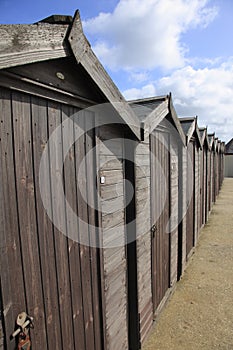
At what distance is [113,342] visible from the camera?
2514 millimetres

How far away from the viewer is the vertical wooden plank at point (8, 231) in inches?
53.6

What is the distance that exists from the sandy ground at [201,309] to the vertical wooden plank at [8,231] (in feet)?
7.84

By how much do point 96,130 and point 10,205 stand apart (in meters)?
1.09

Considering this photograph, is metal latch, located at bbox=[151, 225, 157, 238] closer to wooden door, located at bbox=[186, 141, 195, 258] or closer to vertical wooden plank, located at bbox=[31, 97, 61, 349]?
vertical wooden plank, located at bbox=[31, 97, 61, 349]

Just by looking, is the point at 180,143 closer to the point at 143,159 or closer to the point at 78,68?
the point at 143,159

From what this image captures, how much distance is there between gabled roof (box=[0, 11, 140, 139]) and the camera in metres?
1.22

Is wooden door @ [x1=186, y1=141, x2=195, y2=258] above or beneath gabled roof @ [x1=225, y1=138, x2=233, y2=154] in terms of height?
beneath

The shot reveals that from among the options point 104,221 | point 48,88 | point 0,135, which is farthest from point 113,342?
point 48,88

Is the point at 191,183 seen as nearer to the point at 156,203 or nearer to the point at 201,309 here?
the point at 156,203

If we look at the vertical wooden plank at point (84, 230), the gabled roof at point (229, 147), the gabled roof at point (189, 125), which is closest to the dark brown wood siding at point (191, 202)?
the gabled roof at point (189, 125)

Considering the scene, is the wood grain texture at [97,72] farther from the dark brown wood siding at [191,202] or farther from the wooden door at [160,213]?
the dark brown wood siding at [191,202]

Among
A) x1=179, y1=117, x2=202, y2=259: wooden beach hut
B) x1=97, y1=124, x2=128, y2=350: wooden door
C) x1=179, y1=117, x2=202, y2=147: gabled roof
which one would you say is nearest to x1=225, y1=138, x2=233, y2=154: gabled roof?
x1=179, y1=117, x2=202, y2=259: wooden beach hut


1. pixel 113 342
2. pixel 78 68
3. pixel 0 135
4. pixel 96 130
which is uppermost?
pixel 78 68

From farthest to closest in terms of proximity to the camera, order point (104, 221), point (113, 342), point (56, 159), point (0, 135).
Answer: point (113, 342) → point (104, 221) → point (56, 159) → point (0, 135)
